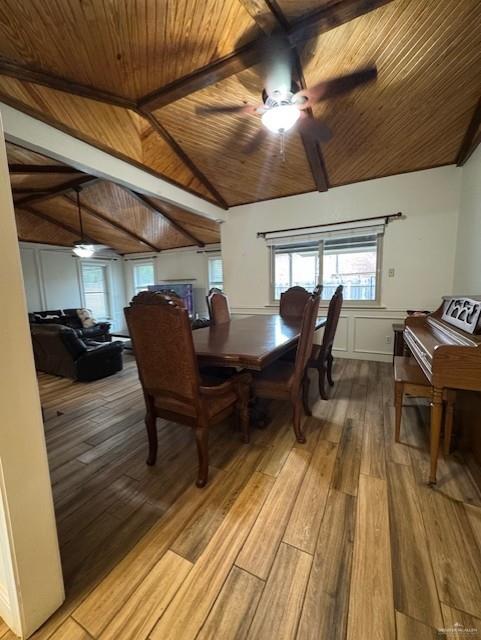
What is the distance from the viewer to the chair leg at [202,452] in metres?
1.49

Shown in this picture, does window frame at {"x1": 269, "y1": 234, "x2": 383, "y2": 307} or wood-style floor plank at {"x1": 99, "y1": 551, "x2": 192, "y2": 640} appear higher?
window frame at {"x1": 269, "y1": 234, "x2": 383, "y2": 307}

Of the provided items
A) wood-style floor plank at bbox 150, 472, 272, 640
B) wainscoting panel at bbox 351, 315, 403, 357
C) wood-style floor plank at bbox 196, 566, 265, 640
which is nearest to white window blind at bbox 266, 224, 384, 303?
wainscoting panel at bbox 351, 315, 403, 357

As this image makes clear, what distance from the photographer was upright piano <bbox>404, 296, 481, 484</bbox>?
130 centimetres

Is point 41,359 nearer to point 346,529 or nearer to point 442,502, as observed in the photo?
point 346,529

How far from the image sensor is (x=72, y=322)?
6.24 meters

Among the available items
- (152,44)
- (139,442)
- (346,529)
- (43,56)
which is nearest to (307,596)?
(346,529)

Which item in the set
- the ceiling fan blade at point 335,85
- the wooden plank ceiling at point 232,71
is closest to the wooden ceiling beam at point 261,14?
the wooden plank ceiling at point 232,71

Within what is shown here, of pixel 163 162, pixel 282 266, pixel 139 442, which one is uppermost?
pixel 163 162

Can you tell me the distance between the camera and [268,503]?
140 cm

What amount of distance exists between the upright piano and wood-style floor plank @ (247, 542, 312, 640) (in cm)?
93

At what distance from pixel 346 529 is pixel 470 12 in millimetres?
3335

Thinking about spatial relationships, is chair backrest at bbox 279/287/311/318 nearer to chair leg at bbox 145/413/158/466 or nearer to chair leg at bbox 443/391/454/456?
chair leg at bbox 443/391/454/456

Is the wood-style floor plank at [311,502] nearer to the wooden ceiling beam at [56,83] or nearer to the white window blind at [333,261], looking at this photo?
the white window blind at [333,261]

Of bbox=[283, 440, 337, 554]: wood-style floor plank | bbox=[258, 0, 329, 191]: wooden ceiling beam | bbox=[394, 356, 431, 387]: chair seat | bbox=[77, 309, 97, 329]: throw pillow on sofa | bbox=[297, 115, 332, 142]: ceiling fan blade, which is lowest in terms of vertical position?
bbox=[283, 440, 337, 554]: wood-style floor plank
